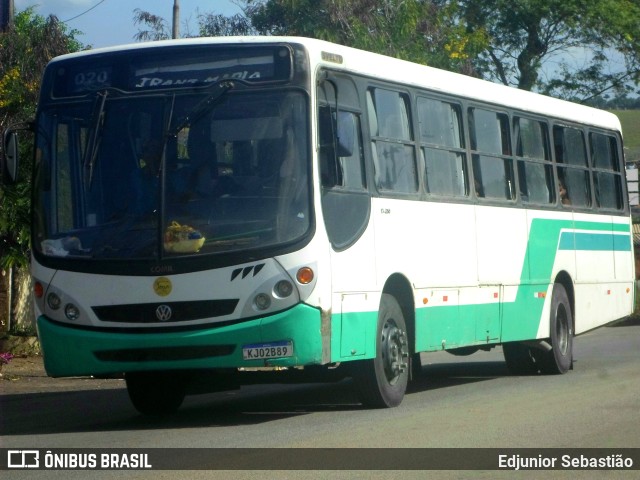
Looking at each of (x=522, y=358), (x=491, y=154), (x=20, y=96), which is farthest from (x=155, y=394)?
(x=20, y=96)

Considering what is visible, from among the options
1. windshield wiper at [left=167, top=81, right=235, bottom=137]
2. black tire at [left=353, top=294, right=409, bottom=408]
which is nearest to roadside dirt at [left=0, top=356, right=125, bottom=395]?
black tire at [left=353, top=294, right=409, bottom=408]

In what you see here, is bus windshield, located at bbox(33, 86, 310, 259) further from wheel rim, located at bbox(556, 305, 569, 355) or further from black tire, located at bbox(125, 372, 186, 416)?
wheel rim, located at bbox(556, 305, 569, 355)

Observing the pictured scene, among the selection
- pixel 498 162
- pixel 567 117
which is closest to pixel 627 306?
pixel 567 117

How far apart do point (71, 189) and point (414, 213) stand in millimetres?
3177

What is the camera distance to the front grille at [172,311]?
1017 cm

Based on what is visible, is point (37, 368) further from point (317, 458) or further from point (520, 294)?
point (317, 458)

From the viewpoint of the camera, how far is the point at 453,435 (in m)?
9.60

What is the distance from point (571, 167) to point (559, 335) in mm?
2142

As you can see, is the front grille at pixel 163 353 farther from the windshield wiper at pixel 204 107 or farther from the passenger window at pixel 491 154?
the passenger window at pixel 491 154

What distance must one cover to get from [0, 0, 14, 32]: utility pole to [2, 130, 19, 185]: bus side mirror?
33.8 ft

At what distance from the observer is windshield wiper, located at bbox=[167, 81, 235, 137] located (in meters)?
10.5

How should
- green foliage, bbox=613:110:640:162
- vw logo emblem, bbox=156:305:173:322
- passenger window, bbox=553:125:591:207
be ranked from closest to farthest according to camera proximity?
vw logo emblem, bbox=156:305:173:322 < passenger window, bbox=553:125:591:207 < green foliage, bbox=613:110:640:162

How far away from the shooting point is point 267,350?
10.0 metres

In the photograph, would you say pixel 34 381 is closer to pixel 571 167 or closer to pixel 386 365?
pixel 386 365
